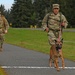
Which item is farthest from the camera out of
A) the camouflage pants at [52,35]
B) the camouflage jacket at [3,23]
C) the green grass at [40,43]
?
the green grass at [40,43]

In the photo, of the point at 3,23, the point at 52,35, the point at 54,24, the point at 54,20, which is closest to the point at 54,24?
the point at 54,24

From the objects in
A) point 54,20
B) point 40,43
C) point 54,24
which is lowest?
point 40,43

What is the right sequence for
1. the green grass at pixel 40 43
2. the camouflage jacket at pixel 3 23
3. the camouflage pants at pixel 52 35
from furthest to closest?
1. the green grass at pixel 40 43
2. the camouflage jacket at pixel 3 23
3. the camouflage pants at pixel 52 35

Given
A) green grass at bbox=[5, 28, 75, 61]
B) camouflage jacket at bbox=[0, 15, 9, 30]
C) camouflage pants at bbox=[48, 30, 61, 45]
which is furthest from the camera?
green grass at bbox=[5, 28, 75, 61]

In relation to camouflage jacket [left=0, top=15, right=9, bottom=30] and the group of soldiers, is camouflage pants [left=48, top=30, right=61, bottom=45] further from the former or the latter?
camouflage jacket [left=0, top=15, right=9, bottom=30]

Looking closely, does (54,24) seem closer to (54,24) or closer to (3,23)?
(54,24)

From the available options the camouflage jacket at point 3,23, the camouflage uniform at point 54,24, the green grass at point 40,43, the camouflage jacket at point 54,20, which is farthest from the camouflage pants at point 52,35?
the camouflage jacket at point 3,23

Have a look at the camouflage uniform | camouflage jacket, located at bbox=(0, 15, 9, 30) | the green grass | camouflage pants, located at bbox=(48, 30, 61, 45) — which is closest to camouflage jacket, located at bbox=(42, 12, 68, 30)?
the camouflage uniform

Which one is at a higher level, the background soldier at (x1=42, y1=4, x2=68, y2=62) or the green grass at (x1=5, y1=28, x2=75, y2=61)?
the background soldier at (x1=42, y1=4, x2=68, y2=62)

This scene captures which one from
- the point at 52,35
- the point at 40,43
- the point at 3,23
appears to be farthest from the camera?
the point at 40,43

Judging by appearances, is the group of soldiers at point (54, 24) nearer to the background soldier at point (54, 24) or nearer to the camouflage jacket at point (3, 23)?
the background soldier at point (54, 24)

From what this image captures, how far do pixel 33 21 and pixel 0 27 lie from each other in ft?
279

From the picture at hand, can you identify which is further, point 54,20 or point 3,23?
point 3,23

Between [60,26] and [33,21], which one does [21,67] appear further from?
[33,21]
